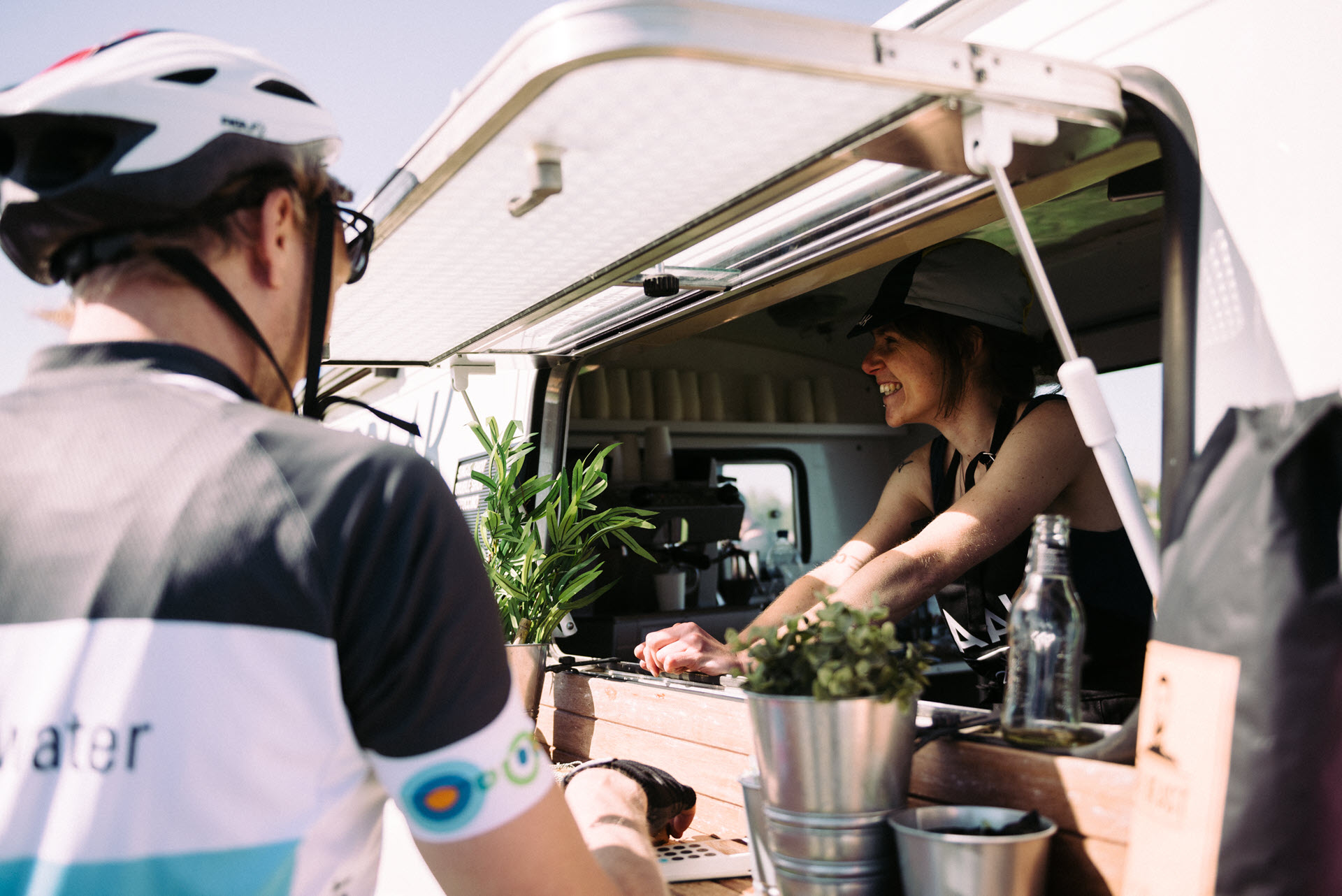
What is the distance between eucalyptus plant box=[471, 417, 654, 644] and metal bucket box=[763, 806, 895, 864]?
1359mm

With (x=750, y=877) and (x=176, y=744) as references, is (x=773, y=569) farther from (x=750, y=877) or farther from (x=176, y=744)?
(x=176, y=744)

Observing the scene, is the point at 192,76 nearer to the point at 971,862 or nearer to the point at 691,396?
the point at 971,862

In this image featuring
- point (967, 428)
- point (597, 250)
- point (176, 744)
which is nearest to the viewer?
point (176, 744)

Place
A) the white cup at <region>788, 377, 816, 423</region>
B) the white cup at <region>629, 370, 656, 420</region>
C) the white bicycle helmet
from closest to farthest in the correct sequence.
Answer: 1. the white bicycle helmet
2. the white cup at <region>629, 370, 656, 420</region>
3. the white cup at <region>788, 377, 816, 423</region>

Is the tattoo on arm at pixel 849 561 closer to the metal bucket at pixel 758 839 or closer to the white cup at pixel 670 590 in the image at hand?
the metal bucket at pixel 758 839

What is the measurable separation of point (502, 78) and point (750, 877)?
1.14 meters

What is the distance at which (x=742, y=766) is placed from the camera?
5.34 ft

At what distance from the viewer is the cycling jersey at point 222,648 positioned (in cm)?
76

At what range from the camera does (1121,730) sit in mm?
1094

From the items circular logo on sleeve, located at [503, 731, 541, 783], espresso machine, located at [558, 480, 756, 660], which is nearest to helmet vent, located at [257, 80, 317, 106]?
circular logo on sleeve, located at [503, 731, 541, 783]

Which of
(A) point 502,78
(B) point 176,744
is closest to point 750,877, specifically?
(B) point 176,744

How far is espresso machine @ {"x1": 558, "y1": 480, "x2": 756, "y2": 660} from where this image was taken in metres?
3.85

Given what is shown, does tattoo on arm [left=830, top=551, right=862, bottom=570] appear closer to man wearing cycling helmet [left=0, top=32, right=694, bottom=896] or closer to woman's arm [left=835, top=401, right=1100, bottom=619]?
woman's arm [left=835, top=401, right=1100, bottom=619]

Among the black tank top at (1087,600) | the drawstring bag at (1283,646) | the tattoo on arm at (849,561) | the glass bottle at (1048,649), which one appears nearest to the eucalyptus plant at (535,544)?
the tattoo on arm at (849,561)
